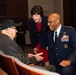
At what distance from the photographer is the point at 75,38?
2.63 m

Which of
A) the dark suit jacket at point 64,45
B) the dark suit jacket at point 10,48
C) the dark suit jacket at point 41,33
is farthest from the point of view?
the dark suit jacket at point 41,33

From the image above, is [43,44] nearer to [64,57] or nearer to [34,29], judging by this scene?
[34,29]

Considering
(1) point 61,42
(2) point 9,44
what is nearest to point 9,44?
(2) point 9,44

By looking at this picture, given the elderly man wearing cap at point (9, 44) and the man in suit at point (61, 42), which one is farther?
the man in suit at point (61, 42)

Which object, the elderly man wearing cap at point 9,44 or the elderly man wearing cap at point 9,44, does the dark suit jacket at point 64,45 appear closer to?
the elderly man wearing cap at point 9,44

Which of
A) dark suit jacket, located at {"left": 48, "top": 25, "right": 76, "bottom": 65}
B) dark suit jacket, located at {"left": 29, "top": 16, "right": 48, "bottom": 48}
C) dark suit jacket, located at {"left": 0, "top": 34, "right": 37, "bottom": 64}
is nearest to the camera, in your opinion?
dark suit jacket, located at {"left": 0, "top": 34, "right": 37, "bottom": 64}

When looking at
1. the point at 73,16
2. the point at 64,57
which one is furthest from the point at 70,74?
the point at 73,16

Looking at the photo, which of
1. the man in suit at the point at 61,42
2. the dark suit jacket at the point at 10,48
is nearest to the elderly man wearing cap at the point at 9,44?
the dark suit jacket at the point at 10,48

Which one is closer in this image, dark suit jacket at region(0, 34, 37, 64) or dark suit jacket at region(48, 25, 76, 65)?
dark suit jacket at region(0, 34, 37, 64)

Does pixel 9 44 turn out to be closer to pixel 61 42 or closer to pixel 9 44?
pixel 9 44

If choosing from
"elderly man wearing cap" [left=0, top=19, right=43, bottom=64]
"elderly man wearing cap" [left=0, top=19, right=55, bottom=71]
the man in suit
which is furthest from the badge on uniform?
"elderly man wearing cap" [left=0, top=19, right=43, bottom=64]

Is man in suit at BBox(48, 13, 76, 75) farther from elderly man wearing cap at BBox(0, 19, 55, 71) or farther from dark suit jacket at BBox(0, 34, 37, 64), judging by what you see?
dark suit jacket at BBox(0, 34, 37, 64)

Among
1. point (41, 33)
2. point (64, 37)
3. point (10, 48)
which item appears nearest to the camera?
point (10, 48)

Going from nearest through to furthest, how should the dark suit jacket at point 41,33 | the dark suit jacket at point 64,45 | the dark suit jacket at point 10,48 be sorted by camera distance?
1. the dark suit jacket at point 10,48
2. the dark suit jacket at point 64,45
3. the dark suit jacket at point 41,33
